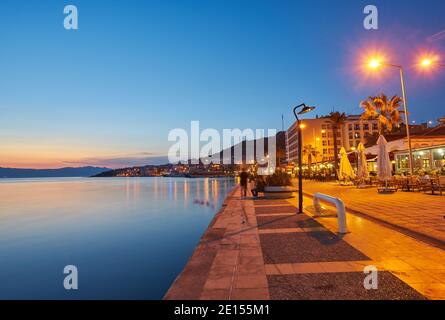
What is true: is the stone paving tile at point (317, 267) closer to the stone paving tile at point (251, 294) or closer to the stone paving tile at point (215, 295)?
the stone paving tile at point (251, 294)

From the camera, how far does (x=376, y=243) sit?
6348 millimetres

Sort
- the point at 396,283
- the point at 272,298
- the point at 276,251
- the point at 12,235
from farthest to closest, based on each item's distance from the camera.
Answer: the point at 12,235, the point at 276,251, the point at 396,283, the point at 272,298

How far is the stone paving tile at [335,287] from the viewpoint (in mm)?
3773

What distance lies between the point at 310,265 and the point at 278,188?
42.3 ft

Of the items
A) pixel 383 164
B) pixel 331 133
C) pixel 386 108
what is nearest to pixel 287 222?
pixel 383 164

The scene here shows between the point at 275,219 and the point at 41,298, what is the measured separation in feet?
24.3

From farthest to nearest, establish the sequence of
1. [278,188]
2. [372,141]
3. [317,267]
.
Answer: [372,141] → [278,188] → [317,267]

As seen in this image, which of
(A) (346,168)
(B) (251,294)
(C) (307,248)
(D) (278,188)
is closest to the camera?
(B) (251,294)

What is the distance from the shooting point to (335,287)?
4.07 meters

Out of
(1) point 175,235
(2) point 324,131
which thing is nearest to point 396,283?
(1) point 175,235

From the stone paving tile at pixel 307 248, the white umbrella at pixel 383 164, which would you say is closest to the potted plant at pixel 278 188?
the white umbrella at pixel 383 164

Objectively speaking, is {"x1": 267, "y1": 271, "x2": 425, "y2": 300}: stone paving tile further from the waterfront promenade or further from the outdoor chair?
the outdoor chair

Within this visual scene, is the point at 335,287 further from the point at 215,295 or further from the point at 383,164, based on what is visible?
the point at 383,164
